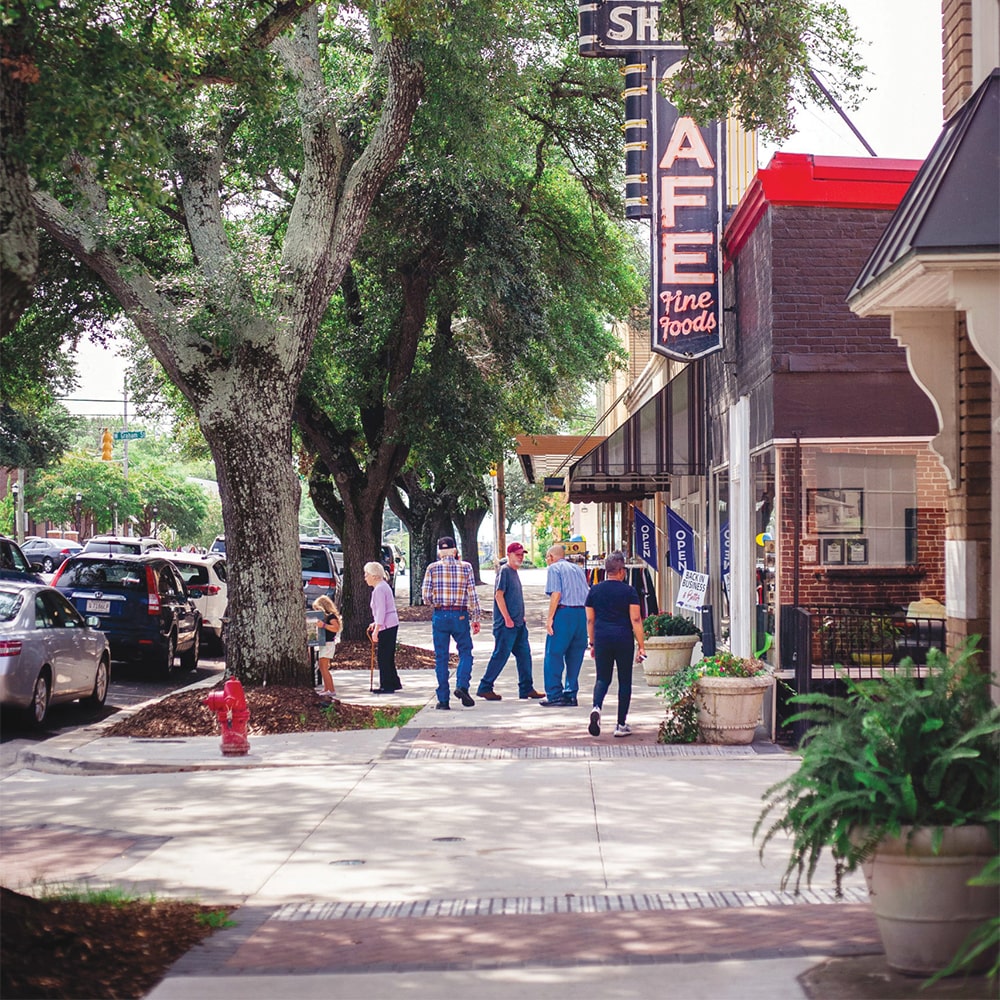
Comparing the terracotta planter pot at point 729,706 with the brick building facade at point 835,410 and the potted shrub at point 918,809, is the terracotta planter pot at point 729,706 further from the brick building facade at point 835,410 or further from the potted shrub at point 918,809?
the potted shrub at point 918,809

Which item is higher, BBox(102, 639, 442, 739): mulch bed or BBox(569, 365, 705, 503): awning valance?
BBox(569, 365, 705, 503): awning valance

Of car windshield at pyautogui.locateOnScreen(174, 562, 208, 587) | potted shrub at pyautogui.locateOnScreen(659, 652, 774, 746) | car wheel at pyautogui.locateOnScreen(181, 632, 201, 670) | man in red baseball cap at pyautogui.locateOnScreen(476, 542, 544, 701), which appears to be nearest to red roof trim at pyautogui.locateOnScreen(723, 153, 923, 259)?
potted shrub at pyautogui.locateOnScreen(659, 652, 774, 746)

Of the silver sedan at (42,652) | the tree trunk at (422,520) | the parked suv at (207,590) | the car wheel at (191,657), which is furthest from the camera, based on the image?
the tree trunk at (422,520)

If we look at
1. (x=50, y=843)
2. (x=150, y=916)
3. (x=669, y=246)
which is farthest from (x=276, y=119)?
(x=150, y=916)

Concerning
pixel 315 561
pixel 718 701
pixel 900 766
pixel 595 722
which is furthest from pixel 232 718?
pixel 315 561

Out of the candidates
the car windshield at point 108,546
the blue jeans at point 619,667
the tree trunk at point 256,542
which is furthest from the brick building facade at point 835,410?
the car windshield at point 108,546

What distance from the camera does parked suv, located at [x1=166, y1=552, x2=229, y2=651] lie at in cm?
2592

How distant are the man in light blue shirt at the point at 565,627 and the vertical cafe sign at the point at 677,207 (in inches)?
107

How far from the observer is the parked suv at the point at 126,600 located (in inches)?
849

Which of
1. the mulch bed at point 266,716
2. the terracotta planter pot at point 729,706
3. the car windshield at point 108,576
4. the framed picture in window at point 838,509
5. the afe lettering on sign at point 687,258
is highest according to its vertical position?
the afe lettering on sign at point 687,258

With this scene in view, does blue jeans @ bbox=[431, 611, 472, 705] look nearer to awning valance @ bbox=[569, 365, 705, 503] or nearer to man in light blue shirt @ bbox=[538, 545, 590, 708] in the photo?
man in light blue shirt @ bbox=[538, 545, 590, 708]

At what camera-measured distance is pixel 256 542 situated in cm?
1563

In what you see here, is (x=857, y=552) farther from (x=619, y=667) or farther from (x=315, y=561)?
(x=315, y=561)

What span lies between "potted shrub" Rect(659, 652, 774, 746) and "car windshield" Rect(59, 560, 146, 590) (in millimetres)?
→ 10922
